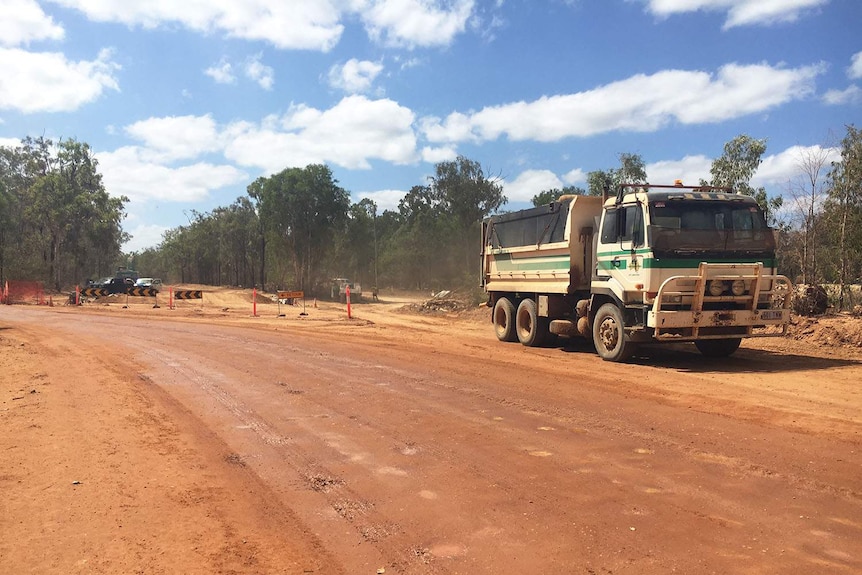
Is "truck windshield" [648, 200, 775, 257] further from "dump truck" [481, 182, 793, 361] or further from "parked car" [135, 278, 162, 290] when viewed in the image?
"parked car" [135, 278, 162, 290]

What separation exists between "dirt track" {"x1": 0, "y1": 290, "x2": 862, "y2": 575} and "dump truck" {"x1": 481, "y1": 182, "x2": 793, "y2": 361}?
3.15ft

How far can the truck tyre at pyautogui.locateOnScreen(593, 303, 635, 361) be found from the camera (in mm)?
11680

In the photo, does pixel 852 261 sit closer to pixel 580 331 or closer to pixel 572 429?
pixel 580 331

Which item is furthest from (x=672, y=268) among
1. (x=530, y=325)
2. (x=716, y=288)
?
(x=530, y=325)

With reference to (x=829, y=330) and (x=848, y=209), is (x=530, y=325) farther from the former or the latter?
(x=848, y=209)

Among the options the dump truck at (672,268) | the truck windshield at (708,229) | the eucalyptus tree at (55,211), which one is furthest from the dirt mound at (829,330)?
the eucalyptus tree at (55,211)

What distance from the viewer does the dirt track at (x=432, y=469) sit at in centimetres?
386

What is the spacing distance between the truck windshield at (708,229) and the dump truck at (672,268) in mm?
18

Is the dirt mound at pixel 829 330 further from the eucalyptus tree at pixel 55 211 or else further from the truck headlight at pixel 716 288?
the eucalyptus tree at pixel 55 211

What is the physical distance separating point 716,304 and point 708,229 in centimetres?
137

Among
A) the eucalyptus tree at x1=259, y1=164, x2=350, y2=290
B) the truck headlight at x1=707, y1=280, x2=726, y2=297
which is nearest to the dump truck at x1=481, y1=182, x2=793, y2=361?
the truck headlight at x1=707, y1=280, x2=726, y2=297

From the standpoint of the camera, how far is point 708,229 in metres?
11.1

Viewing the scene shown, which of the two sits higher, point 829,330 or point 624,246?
A: point 624,246

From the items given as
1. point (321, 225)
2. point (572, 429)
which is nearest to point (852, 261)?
point (572, 429)
